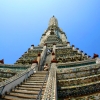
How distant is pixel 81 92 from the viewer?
7223 mm

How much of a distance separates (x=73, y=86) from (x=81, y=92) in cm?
56

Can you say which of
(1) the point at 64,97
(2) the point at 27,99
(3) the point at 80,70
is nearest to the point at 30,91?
(2) the point at 27,99

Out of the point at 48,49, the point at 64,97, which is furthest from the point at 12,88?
the point at 48,49

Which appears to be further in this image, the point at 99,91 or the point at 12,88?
the point at 99,91

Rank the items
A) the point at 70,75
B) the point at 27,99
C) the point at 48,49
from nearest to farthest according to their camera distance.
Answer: the point at 27,99, the point at 70,75, the point at 48,49

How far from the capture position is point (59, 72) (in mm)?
8914

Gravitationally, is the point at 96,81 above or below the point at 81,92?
above

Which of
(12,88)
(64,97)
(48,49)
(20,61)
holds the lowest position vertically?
(64,97)

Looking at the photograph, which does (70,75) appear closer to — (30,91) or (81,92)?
(81,92)

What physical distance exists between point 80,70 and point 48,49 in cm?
1450

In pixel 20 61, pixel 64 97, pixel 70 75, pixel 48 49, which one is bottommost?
pixel 64 97

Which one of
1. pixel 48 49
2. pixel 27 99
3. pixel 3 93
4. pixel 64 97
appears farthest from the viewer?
pixel 48 49

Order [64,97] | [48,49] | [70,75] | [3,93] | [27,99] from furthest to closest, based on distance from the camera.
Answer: [48,49] → [70,75] → [64,97] → [3,93] → [27,99]

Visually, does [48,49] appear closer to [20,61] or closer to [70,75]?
[20,61]
